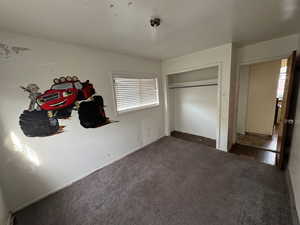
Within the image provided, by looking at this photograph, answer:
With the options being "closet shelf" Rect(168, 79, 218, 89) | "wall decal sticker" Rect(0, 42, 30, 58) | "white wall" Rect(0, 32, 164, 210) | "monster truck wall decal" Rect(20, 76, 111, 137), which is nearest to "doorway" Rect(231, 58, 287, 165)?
"closet shelf" Rect(168, 79, 218, 89)

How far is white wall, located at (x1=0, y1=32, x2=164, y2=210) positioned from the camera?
Result: 156cm

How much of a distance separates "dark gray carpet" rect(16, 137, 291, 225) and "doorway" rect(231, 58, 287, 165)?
120 cm

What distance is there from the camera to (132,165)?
8.25 feet

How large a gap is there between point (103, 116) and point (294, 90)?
3.28 metres

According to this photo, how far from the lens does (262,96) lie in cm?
349

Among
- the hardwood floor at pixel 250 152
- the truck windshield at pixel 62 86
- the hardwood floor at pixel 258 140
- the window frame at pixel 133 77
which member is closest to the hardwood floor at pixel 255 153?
the hardwood floor at pixel 250 152

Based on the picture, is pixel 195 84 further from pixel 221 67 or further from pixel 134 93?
pixel 134 93

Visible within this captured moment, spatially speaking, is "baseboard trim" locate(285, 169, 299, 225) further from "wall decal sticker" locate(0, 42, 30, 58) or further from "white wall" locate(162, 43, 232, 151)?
"wall decal sticker" locate(0, 42, 30, 58)

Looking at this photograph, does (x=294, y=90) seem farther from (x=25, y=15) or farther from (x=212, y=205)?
(x=25, y=15)

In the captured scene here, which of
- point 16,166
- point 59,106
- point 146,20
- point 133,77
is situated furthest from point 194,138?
point 16,166

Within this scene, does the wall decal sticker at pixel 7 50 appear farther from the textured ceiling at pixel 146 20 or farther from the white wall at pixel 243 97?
the white wall at pixel 243 97

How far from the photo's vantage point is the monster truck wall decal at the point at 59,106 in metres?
1.70

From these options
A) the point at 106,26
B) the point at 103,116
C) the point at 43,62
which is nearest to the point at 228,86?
the point at 106,26

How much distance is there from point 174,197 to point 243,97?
3462 mm
